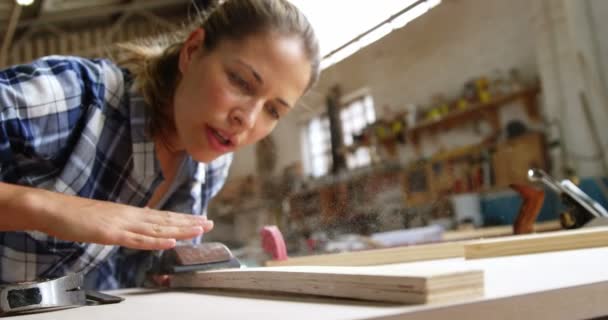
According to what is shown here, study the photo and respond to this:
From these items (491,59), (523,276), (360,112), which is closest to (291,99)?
(523,276)

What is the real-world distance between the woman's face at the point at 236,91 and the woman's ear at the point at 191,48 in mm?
21

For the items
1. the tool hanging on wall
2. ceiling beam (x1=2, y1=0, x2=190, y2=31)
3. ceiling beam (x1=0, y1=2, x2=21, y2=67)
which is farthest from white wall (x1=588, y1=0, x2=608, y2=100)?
ceiling beam (x1=0, y1=2, x2=21, y2=67)

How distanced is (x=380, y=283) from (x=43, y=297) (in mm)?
330

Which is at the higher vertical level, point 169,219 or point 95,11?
point 95,11

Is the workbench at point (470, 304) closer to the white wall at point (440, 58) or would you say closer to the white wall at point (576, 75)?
the white wall at point (576, 75)

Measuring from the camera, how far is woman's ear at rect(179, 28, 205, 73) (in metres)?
0.98

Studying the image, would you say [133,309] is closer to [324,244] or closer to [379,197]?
[324,244]

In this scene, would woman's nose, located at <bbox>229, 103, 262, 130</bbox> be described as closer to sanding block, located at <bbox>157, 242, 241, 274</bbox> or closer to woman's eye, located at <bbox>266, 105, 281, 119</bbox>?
woman's eye, located at <bbox>266, 105, 281, 119</bbox>

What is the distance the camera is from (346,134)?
16.0 ft

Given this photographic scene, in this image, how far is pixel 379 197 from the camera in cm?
346

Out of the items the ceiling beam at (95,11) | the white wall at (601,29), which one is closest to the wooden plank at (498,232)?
the white wall at (601,29)

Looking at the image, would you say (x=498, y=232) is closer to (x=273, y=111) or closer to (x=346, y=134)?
(x=273, y=111)

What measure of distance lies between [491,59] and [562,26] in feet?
2.24

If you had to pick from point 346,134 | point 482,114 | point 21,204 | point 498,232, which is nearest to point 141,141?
point 21,204
